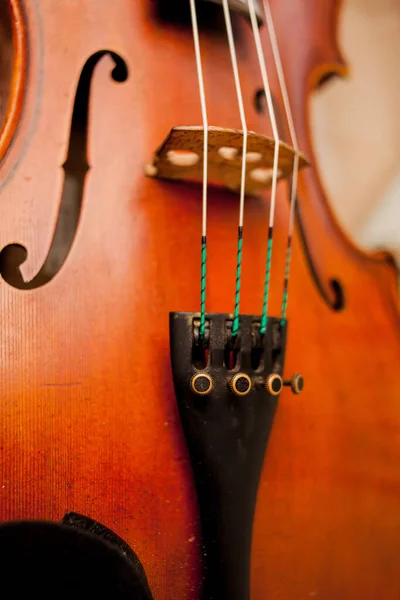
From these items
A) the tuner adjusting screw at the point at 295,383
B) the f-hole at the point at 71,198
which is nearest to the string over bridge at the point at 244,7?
the f-hole at the point at 71,198

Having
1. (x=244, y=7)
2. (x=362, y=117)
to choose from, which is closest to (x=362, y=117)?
(x=362, y=117)

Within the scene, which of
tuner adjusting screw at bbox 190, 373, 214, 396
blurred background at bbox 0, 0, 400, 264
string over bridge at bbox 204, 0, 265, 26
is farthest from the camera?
blurred background at bbox 0, 0, 400, 264

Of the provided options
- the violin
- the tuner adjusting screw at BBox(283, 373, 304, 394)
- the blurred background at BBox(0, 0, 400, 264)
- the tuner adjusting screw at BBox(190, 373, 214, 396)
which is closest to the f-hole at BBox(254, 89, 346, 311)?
the violin

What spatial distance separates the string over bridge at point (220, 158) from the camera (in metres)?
0.57

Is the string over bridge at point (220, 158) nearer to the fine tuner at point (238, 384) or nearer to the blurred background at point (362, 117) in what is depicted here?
the fine tuner at point (238, 384)

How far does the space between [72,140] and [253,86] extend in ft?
0.91

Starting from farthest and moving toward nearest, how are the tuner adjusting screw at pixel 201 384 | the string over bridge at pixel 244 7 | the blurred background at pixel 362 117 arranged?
the blurred background at pixel 362 117 < the string over bridge at pixel 244 7 < the tuner adjusting screw at pixel 201 384

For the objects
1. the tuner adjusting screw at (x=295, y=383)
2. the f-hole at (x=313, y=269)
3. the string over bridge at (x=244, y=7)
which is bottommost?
the tuner adjusting screw at (x=295, y=383)

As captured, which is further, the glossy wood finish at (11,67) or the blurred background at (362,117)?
the blurred background at (362,117)

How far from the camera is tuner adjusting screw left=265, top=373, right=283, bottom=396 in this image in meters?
0.54

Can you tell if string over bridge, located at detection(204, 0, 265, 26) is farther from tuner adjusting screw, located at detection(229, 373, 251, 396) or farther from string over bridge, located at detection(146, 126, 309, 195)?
tuner adjusting screw, located at detection(229, 373, 251, 396)

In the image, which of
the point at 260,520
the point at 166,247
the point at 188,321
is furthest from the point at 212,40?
the point at 260,520

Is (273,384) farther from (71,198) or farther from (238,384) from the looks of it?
(71,198)

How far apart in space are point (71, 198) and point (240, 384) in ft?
0.91
